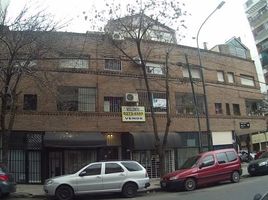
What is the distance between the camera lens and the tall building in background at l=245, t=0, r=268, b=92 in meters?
48.4

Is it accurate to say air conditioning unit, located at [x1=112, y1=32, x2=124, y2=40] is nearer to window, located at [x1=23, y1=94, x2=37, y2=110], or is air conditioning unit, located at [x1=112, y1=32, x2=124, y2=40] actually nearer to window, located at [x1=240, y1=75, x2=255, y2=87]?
window, located at [x1=23, y1=94, x2=37, y2=110]

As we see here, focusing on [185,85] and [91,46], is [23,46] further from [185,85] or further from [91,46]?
[185,85]

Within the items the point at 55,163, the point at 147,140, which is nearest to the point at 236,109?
the point at 147,140

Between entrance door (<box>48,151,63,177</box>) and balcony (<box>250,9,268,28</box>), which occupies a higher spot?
balcony (<box>250,9,268,28</box>)

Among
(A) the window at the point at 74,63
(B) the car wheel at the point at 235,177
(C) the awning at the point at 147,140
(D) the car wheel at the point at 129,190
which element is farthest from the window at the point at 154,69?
(D) the car wheel at the point at 129,190

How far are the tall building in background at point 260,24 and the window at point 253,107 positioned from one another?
15.0m

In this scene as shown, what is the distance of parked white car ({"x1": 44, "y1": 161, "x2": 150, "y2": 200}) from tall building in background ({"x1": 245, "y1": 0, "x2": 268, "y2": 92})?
34.5 meters

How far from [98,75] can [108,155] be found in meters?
4.97

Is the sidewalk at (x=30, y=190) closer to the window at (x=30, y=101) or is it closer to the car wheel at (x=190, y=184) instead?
the car wheel at (x=190, y=184)

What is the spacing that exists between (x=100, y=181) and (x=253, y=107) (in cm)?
2070

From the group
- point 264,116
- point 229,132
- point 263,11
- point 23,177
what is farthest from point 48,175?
point 263,11

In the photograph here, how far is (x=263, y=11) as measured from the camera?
1924 inches

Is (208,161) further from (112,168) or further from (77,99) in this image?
(77,99)

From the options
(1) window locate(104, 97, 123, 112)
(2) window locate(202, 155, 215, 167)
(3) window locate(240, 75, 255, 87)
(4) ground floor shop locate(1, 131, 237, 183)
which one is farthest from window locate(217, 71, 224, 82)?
(2) window locate(202, 155, 215, 167)
